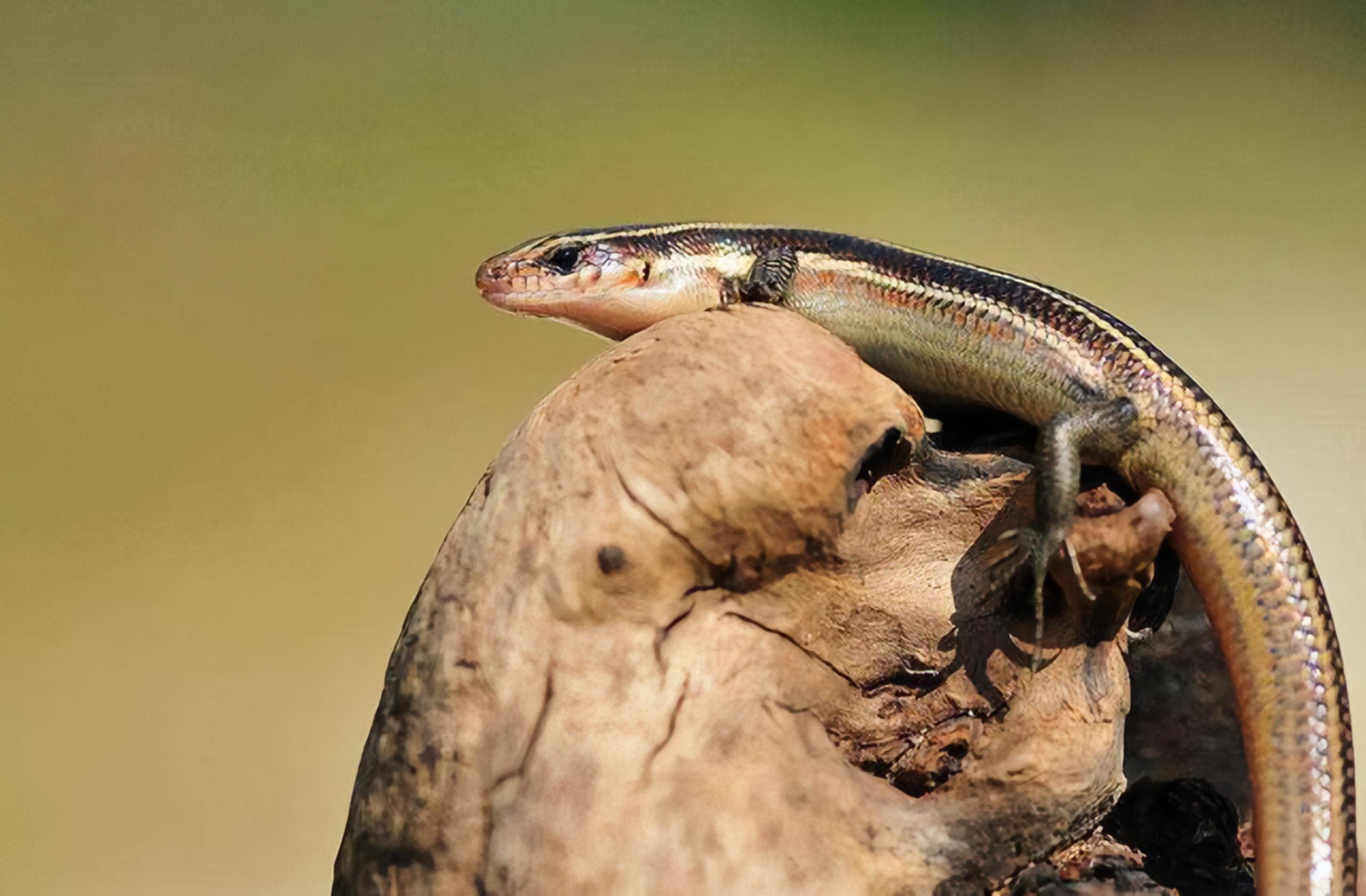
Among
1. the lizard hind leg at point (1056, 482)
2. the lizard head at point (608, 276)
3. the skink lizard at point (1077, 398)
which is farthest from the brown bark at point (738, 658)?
the lizard head at point (608, 276)

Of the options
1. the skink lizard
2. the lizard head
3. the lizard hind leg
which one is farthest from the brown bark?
the lizard head

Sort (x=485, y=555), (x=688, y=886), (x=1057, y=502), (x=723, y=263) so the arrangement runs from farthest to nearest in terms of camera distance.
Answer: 1. (x=723, y=263)
2. (x=1057, y=502)
3. (x=485, y=555)
4. (x=688, y=886)

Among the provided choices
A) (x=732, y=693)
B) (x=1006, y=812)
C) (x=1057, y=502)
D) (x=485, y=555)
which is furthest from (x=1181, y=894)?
(x=485, y=555)

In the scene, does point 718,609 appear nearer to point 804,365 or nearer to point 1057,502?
point 804,365

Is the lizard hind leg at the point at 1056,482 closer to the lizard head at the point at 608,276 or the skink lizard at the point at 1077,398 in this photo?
the skink lizard at the point at 1077,398

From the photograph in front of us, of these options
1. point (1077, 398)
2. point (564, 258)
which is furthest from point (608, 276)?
point (1077, 398)

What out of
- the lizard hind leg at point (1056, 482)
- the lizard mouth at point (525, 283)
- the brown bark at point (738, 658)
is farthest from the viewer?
the lizard mouth at point (525, 283)
